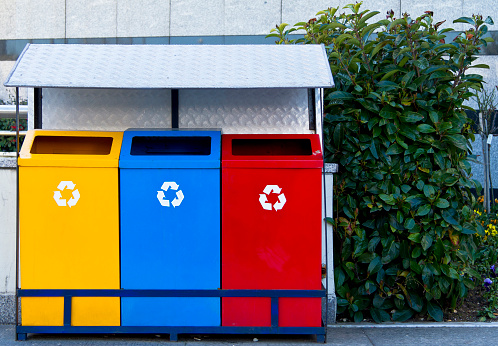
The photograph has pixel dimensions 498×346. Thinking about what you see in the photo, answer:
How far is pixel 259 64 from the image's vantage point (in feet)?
11.7

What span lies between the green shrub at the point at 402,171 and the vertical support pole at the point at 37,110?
7.43 ft

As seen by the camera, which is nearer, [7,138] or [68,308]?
[68,308]

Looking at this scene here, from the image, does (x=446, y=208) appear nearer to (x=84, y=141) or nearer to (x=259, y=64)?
(x=259, y=64)

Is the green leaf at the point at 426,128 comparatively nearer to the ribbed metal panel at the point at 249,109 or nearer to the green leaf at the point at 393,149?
the green leaf at the point at 393,149

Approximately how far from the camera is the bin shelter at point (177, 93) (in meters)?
3.38

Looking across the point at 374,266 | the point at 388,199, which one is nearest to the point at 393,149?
the point at 388,199

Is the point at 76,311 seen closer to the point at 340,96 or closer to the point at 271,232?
the point at 271,232

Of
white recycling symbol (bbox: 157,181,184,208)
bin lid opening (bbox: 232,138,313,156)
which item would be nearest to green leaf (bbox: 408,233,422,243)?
bin lid opening (bbox: 232,138,313,156)

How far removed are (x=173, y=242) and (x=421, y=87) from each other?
87.1 inches

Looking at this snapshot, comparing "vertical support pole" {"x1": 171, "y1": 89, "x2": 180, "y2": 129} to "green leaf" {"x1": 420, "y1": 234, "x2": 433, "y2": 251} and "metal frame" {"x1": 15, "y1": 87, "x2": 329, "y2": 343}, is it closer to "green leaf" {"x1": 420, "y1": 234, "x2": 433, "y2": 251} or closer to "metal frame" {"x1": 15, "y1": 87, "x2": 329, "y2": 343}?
"metal frame" {"x1": 15, "y1": 87, "x2": 329, "y2": 343}

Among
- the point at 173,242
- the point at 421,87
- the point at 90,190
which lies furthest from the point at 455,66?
the point at 90,190

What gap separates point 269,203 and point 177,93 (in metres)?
1.29

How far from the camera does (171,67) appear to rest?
3.52 metres

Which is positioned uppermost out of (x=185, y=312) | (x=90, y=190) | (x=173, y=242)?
(x=90, y=190)
